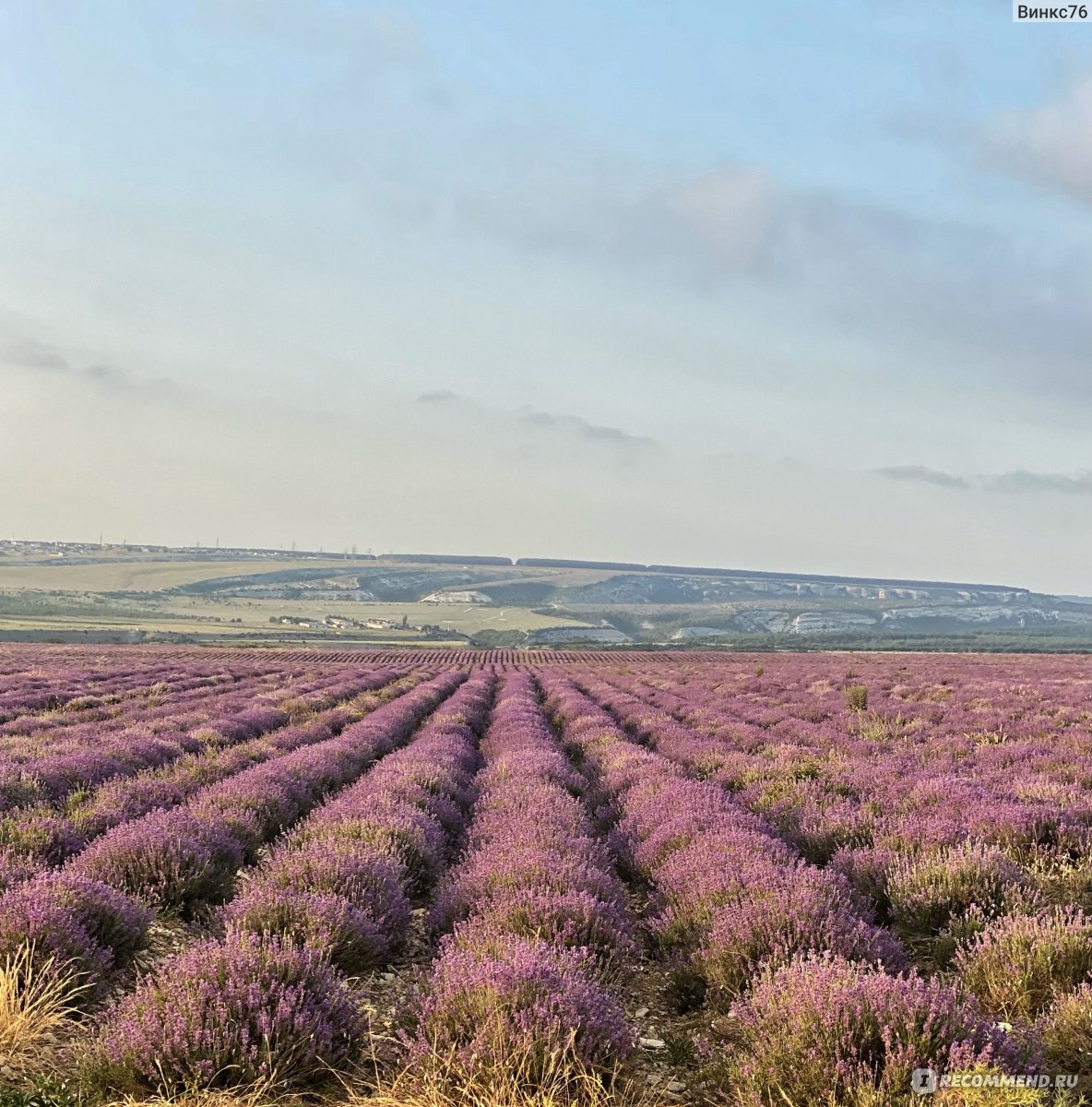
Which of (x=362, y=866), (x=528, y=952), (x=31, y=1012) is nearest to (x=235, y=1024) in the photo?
(x=31, y=1012)

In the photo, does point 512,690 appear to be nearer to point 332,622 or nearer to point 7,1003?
point 7,1003

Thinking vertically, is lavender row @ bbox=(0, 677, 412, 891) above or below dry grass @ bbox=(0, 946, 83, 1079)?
below

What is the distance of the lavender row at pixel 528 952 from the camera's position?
310 cm

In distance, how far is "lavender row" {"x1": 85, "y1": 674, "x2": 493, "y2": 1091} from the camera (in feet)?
10.3

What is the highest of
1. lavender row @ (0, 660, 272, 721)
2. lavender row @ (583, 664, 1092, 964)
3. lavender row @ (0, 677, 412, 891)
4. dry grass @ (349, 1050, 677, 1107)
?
dry grass @ (349, 1050, 677, 1107)

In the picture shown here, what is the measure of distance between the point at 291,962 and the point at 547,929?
1.45 m

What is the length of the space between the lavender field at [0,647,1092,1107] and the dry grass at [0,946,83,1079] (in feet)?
0.05

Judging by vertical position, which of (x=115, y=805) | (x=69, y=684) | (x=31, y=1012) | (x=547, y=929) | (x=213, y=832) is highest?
(x=547, y=929)

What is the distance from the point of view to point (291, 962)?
11.8 ft

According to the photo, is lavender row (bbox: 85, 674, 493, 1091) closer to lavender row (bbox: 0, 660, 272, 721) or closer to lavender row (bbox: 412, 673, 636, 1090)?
lavender row (bbox: 412, 673, 636, 1090)

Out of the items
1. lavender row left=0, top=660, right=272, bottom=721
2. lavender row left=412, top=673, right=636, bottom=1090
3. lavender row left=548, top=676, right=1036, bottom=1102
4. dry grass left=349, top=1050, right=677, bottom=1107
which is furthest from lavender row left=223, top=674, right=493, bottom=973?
lavender row left=0, top=660, right=272, bottom=721

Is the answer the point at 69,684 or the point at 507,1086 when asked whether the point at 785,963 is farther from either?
the point at 69,684

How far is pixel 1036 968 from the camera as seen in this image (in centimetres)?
399

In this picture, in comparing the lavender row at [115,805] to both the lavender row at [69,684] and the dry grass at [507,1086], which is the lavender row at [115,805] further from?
the lavender row at [69,684]
